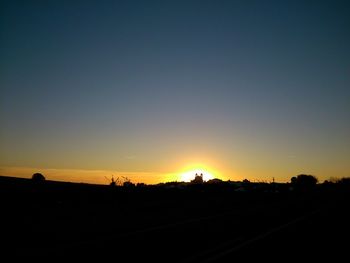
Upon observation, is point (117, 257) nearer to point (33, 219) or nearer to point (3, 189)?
point (33, 219)

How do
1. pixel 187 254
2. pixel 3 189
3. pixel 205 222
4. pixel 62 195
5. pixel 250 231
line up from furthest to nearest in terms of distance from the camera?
pixel 62 195 < pixel 3 189 < pixel 205 222 < pixel 250 231 < pixel 187 254

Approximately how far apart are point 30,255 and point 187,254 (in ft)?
10.8

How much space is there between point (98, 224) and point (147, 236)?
3.50 meters

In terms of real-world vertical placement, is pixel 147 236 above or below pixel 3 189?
below

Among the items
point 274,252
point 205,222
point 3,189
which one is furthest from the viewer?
point 3,189

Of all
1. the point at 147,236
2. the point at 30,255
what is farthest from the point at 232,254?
the point at 30,255

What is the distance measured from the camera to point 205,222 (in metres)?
14.7

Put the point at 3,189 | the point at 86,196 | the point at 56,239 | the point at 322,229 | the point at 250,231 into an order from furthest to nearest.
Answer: the point at 86,196 < the point at 3,189 < the point at 322,229 < the point at 250,231 < the point at 56,239

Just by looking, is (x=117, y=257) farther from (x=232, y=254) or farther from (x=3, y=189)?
(x=3, y=189)

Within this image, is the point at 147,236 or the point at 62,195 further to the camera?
the point at 62,195

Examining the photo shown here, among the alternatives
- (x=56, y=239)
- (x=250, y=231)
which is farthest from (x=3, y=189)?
(x=250, y=231)

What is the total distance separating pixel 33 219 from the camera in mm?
13359

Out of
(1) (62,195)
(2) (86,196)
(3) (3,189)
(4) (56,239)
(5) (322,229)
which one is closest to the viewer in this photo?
(4) (56,239)

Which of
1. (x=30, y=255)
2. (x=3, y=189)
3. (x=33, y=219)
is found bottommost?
(x=30, y=255)
